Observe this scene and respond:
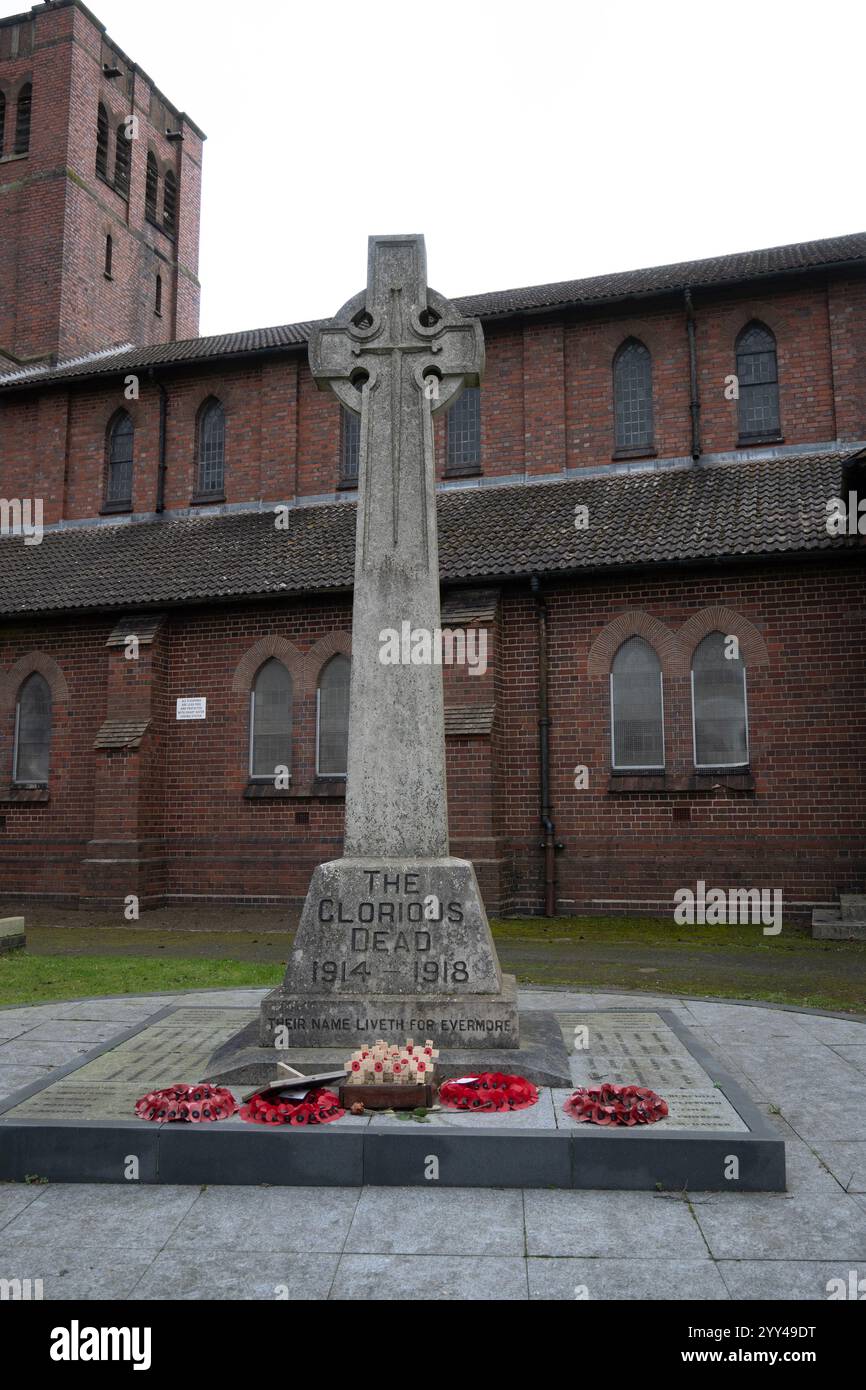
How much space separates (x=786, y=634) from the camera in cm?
1558

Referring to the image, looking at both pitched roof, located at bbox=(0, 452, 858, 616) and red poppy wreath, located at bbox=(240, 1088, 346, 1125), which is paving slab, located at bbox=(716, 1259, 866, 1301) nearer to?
red poppy wreath, located at bbox=(240, 1088, 346, 1125)

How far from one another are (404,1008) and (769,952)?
28.3 feet

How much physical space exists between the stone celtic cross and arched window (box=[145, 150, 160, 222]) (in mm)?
28687

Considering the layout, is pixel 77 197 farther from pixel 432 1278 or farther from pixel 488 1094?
pixel 432 1278

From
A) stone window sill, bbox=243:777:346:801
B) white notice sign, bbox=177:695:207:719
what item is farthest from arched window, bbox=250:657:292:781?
white notice sign, bbox=177:695:207:719

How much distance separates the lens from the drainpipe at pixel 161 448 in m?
20.9

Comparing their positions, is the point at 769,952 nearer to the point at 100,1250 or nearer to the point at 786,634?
the point at 786,634

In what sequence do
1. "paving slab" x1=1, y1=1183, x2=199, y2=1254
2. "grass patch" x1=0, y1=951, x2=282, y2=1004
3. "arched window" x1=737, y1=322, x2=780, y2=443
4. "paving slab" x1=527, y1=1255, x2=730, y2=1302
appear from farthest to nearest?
"arched window" x1=737, y1=322, x2=780, y2=443 → "grass patch" x1=0, y1=951, x2=282, y2=1004 → "paving slab" x1=1, y1=1183, x2=199, y2=1254 → "paving slab" x1=527, y1=1255, x2=730, y2=1302

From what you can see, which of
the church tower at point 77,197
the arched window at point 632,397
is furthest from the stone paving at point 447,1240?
the church tower at point 77,197

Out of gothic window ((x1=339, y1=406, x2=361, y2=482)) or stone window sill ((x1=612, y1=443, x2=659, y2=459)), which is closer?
stone window sill ((x1=612, y1=443, x2=659, y2=459))

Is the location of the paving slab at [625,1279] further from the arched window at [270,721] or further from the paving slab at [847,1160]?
the arched window at [270,721]

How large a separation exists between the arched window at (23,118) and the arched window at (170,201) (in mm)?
4617

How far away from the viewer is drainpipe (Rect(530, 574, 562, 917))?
52.7ft

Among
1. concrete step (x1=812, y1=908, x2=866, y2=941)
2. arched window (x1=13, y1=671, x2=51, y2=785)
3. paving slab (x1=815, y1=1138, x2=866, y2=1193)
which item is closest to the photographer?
paving slab (x1=815, y1=1138, x2=866, y2=1193)
